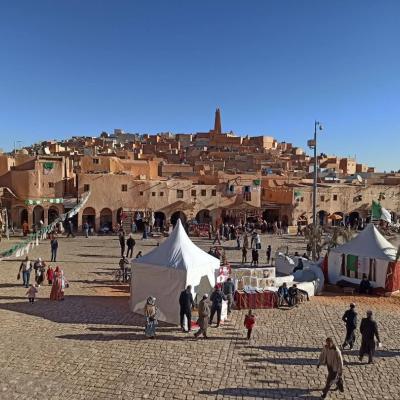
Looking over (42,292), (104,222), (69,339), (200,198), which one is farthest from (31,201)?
(69,339)

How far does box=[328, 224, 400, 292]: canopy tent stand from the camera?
50.0ft

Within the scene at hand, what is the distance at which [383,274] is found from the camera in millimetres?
15305

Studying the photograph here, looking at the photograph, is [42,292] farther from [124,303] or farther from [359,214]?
[359,214]

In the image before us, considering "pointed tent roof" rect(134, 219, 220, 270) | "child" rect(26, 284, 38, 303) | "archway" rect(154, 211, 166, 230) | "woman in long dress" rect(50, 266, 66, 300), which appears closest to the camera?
"pointed tent roof" rect(134, 219, 220, 270)

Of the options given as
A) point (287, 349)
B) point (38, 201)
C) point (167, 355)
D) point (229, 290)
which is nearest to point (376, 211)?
point (38, 201)

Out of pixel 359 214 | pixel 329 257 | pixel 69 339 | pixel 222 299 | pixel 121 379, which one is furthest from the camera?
pixel 359 214

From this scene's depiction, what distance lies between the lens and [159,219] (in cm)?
3409

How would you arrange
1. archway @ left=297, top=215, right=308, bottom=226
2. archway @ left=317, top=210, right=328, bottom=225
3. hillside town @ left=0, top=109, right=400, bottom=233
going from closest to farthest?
hillside town @ left=0, top=109, right=400, bottom=233
archway @ left=297, top=215, right=308, bottom=226
archway @ left=317, top=210, right=328, bottom=225

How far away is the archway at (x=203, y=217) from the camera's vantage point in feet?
115

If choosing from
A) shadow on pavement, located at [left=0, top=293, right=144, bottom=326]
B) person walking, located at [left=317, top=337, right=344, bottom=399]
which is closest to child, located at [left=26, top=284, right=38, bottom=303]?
shadow on pavement, located at [left=0, top=293, right=144, bottom=326]

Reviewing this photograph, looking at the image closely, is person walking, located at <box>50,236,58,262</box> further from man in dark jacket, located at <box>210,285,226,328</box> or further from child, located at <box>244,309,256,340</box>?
child, located at <box>244,309,256,340</box>

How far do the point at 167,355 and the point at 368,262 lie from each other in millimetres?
9340

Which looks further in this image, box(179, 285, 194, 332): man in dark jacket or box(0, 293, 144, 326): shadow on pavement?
box(0, 293, 144, 326): shadow on pavement

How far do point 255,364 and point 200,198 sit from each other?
83.9 feet
